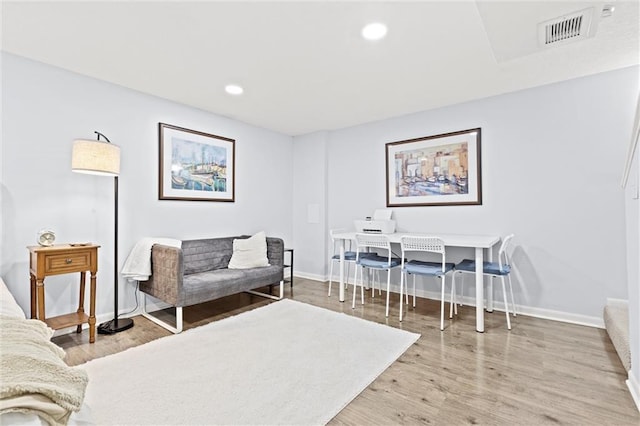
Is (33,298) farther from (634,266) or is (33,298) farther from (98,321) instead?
(634,266)

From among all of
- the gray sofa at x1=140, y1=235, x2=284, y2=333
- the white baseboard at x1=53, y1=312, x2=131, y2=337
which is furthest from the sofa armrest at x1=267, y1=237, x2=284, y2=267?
the white baseboard at x1=53, y1=312, x2=131, y2=337

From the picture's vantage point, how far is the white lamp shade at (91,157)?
2.54 m

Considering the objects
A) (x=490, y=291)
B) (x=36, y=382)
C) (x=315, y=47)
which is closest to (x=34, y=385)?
(x=36, y=382)

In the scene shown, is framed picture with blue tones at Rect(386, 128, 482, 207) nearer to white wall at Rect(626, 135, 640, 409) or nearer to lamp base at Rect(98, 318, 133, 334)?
white wall at Rect(626, 135, 640, 409)

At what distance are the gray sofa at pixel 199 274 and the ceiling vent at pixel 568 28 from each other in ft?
10.6

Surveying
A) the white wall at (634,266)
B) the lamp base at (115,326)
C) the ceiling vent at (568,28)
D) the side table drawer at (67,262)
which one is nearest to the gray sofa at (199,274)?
the lamp base at (115,326)

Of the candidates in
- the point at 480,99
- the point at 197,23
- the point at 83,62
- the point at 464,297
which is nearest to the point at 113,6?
the point at 197,23

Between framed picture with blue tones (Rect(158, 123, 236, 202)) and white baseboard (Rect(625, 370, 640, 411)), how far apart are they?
411 centimetres

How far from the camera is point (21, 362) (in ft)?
2.86

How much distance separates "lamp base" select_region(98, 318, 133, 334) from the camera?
276 cm

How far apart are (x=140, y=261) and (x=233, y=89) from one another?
6.71ft

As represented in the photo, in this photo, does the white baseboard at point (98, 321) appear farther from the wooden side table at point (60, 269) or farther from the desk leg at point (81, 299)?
the wooden side table at point (60, 269)

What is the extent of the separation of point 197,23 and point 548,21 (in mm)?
2381

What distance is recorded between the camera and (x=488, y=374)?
207 centimetres
